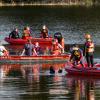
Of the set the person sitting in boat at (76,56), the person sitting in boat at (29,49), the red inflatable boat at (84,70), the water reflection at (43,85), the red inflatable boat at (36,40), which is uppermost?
the red inflatable boat at (36,40)

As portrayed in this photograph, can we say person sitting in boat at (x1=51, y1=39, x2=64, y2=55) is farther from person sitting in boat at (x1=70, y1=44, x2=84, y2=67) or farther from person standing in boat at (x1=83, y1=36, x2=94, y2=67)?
person standing in boat at (x1=83, y1=36, x2=94, y2=67)

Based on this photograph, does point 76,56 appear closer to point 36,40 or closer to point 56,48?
point 56,48

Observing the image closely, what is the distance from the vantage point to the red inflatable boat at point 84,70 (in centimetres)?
3612

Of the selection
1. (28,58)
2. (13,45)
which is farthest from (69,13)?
(28,58)

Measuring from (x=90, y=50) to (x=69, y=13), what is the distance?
8224cm

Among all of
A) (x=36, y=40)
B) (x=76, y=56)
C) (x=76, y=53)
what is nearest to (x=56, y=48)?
(x=76, y=53)

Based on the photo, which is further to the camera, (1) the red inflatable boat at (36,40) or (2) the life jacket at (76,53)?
(1) the red inflatable boat at (36,40)

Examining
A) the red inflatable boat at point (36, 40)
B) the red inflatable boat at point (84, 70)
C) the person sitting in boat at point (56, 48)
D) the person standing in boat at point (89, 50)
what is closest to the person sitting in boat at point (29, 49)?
the person sitting in boat at point (56, 48)

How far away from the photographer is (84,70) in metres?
36.5

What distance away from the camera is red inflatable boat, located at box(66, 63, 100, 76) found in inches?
1422

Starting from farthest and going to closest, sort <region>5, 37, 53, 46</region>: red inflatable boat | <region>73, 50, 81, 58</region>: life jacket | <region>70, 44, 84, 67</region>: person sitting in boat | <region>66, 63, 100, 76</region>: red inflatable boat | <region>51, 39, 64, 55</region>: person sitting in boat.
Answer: <region>5, 37, 53, 46</region>: red inflatable boat → <region>51, 39, 64, 55</region>: person sitting in boat → <region>73, 50, 81, 58</region>: life jacket → <region>70, 44, 84, 67</region>: person sitting in boat → <region>66, 63, 100, 76</region>: red inflatable boat

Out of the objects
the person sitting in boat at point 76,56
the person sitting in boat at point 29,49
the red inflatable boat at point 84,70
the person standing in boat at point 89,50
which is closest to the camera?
the red inflatable boat at point 84,70

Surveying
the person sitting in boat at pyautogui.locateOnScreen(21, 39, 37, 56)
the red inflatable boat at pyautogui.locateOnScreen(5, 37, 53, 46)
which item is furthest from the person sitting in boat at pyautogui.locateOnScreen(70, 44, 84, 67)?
the red inflatable boat at pyautogui.locateOnScreen(5, 37, 53, 46)

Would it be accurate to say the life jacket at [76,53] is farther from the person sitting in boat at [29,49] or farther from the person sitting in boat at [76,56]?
the person sitting in boat at [29,49]
